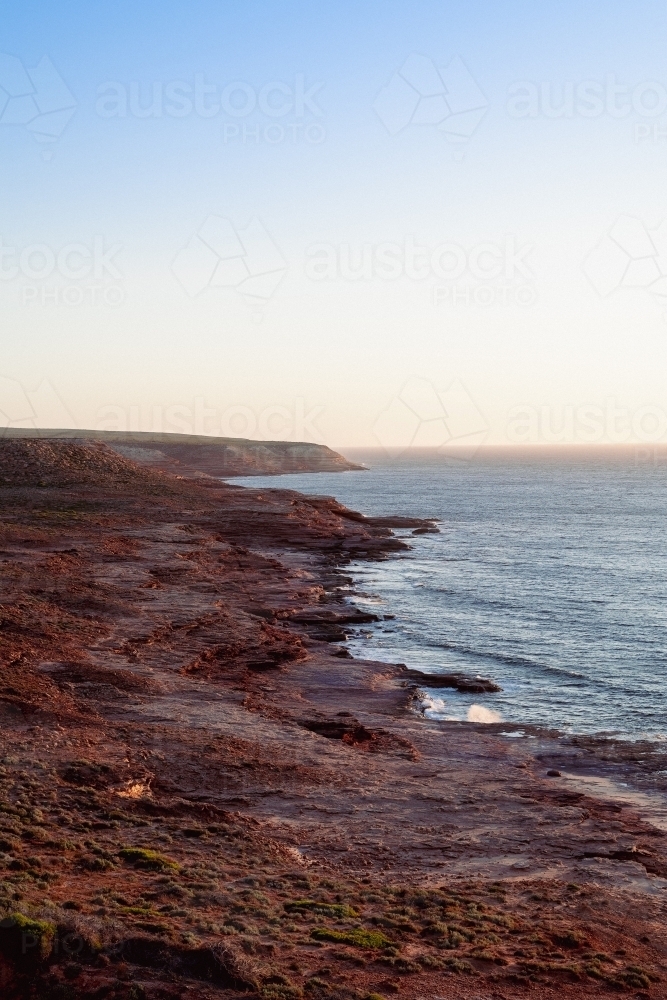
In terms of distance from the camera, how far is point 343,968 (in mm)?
13141

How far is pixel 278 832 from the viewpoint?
1930cm

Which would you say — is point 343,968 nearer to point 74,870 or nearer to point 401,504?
point 74,870

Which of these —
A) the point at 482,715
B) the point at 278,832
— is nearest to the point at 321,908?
the point at 278,832

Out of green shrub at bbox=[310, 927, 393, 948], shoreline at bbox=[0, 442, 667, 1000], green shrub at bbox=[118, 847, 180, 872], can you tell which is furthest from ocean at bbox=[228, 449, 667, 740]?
green shrub at bbox=[310, 927, 393, 948]

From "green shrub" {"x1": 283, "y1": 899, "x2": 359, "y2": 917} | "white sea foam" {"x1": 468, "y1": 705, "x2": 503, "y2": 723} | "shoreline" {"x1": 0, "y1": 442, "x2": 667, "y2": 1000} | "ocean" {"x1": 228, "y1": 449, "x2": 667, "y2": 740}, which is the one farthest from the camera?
"ocean" {"x1": 228, "y1": 449, "x2": 667, "y2": 740}

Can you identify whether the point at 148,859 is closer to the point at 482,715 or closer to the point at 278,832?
the point at 278,832

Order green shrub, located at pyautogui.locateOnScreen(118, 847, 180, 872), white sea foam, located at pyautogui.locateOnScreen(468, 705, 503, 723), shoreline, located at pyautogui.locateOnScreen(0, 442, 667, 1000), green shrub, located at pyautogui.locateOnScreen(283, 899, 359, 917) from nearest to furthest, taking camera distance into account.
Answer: shoreline, located at pyautogui.locateOnScreen(0, 442, 667, 1000)
green shrub, located at pyautogui.locateOnScreen(283, 899, 359, 917)
green shrub, located at pyautogui.locateOnScreen(118, 847, 180, 872)
white sea foam, located at pyautogui.locateOnScreen(468, 705, 503, 723)

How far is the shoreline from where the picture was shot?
13.1 metres

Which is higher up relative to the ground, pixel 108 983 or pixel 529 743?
pixel 108 983

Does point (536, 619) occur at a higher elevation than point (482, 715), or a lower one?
higher

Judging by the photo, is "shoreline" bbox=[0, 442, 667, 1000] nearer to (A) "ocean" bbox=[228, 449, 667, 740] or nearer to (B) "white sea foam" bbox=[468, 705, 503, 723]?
(B) "white sea foam" bbox=[468, 705, 503, 723]

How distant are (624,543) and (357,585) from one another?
38.8 meters

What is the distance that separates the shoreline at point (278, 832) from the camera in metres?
13.1

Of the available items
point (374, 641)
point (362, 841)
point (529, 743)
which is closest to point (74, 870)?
point (362, 841)
